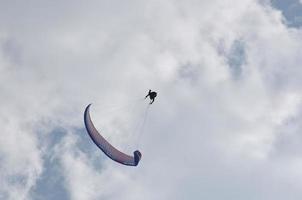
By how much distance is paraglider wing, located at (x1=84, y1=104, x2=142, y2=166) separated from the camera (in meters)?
97.4

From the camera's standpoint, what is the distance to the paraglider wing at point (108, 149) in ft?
320

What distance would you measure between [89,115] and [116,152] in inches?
249

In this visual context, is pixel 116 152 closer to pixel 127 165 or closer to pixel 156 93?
pixel 127 165

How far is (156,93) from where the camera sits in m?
102

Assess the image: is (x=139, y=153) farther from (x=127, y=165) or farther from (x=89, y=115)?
(x=89, y=115)

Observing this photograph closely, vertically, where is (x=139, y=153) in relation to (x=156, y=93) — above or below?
below

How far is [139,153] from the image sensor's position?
9775 cm

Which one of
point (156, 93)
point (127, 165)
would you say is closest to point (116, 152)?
point (127, 165)

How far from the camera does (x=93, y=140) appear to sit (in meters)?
97.2

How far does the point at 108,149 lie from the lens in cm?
9906

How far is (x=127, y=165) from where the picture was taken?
9781 centimetres

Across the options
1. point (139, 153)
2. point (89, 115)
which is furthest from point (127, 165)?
point (89, 115)

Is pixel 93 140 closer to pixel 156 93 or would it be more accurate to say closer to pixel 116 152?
pixel 116 152

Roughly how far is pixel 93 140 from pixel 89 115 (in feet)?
14.7
